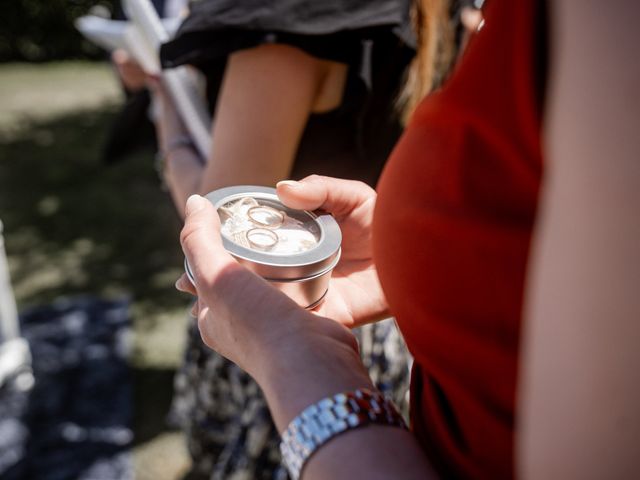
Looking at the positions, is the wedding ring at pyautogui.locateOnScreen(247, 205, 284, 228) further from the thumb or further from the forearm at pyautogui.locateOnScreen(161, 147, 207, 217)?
the forearm at pyautogui.locateOnScreen(161, 147, 207, 217)

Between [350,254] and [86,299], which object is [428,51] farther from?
[86,299]

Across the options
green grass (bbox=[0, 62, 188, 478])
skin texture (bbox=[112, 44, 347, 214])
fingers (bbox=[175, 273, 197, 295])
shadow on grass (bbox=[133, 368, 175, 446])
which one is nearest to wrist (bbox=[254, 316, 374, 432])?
fingers (bbox=[175, 273, 197, 295])

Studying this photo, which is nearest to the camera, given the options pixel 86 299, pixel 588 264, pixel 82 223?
pixel 588 264

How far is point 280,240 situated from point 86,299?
3.15 metres

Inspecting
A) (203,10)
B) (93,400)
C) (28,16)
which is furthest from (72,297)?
(28,16)

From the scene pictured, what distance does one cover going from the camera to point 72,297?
12.3ft

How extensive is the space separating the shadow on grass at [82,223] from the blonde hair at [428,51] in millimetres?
2689

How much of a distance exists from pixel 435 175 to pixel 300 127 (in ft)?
2.35

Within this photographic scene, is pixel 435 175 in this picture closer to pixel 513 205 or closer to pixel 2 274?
pixel 513 205

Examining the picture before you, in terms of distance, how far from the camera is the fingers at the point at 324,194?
1.02 m

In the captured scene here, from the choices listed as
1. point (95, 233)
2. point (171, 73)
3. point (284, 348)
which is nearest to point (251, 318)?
point (284, 348)

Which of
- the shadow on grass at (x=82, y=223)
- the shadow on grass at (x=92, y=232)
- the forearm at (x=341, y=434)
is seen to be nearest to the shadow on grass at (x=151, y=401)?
the shadow on grass at (x=92, y=232)

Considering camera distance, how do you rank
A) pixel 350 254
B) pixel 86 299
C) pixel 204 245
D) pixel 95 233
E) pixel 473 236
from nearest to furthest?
pixel 473 236 → pixel 204 245 → pixel 350 254 → pixel 86 299 → pixel 95 233

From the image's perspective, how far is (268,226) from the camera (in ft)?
3.25
